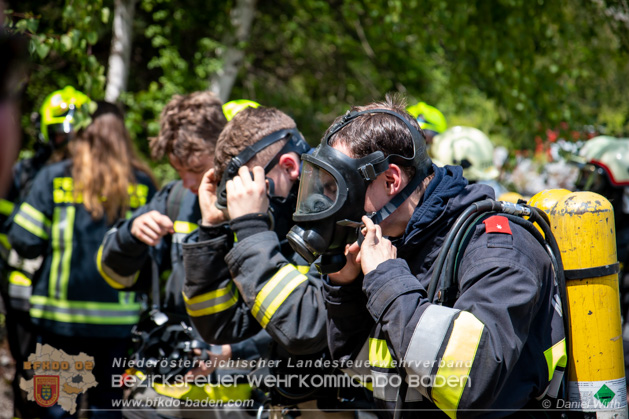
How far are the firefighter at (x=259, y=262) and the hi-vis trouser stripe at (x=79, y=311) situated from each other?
131 cm

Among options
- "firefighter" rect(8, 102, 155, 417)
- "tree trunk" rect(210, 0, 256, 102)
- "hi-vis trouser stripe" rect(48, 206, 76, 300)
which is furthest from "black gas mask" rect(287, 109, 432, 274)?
"tree trunk" rect(210, 0, 256, 102)

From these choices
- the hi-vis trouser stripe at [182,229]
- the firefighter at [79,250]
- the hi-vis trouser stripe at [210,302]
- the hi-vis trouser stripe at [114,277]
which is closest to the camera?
the hi-vis trouser stripe at [210,302]

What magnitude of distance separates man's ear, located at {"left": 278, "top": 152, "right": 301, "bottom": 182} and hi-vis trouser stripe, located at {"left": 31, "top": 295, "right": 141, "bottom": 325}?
1763mm

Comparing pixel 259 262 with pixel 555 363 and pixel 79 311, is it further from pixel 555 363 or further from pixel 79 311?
pixel 79 311

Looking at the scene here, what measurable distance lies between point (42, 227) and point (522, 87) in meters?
4.31

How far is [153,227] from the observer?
295 cm

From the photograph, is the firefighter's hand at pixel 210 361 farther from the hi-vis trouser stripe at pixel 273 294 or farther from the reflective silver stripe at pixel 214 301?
the hi-vis trouser stripe at pixel 273 294

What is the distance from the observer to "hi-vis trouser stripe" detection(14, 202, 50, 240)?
3714mm

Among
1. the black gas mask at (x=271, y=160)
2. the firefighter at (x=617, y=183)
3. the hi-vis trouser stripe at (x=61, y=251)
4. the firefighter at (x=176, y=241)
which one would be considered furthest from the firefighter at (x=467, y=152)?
the hi-vis trouser stripe at (x=61, y=251)

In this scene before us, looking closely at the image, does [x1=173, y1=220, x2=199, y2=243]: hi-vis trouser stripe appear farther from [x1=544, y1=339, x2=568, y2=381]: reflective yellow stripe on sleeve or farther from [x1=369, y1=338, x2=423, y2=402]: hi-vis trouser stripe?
[x1=544, y1=339, x2=568, y2=381]: reflective yellow stripe on sleeve

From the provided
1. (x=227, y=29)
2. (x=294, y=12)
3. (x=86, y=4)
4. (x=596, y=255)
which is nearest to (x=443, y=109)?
(x=294, y=12)

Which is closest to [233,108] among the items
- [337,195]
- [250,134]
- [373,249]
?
[250,134]

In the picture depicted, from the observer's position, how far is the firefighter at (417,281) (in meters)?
1.65

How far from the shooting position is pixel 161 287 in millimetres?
3432
